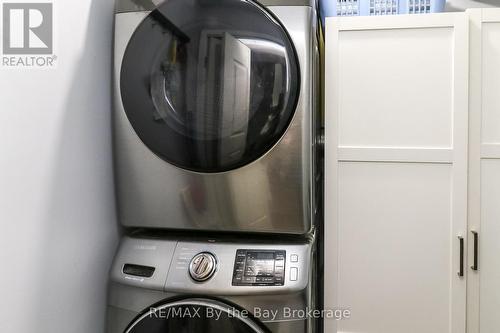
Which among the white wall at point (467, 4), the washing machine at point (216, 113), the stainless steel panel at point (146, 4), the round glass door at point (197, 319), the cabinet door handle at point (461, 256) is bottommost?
the round glass door at point (197, 319)

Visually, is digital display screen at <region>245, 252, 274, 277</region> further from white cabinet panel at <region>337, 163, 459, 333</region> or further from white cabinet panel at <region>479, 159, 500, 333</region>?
white cabinet panel at <region>479, 159, 500, 333</region>

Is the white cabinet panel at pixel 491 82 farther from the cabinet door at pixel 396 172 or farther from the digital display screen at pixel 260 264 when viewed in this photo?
the digital display screen at pixel 260 264

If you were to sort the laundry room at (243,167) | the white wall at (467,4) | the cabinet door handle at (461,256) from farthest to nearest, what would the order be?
1. the white wall at (467,4)
2. the cabinet door handle at (461,256)
3. the laundry room at (243,167)

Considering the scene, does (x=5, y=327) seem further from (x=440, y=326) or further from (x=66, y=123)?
(x=440, y=326)

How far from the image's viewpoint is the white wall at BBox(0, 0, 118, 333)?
2.51ft

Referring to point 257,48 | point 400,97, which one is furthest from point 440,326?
point 257,48

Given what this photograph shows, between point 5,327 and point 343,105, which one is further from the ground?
point 343,105

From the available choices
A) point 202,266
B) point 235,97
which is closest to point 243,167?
point 235,97

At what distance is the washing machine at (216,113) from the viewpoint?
36.3 inches

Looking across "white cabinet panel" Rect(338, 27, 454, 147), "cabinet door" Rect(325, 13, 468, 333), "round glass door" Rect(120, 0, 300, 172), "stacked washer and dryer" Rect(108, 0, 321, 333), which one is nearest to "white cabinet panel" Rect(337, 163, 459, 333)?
"cabinet door" Rect(325, 13, 468, 333)

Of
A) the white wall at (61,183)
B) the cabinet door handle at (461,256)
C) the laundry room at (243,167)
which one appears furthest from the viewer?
the cabinet door handle at (461,256)

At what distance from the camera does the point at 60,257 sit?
2.95 feet

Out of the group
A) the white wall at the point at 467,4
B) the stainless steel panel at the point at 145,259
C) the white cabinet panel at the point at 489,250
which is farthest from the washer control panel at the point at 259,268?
the white wall at the point at 467,4

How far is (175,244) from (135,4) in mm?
756
